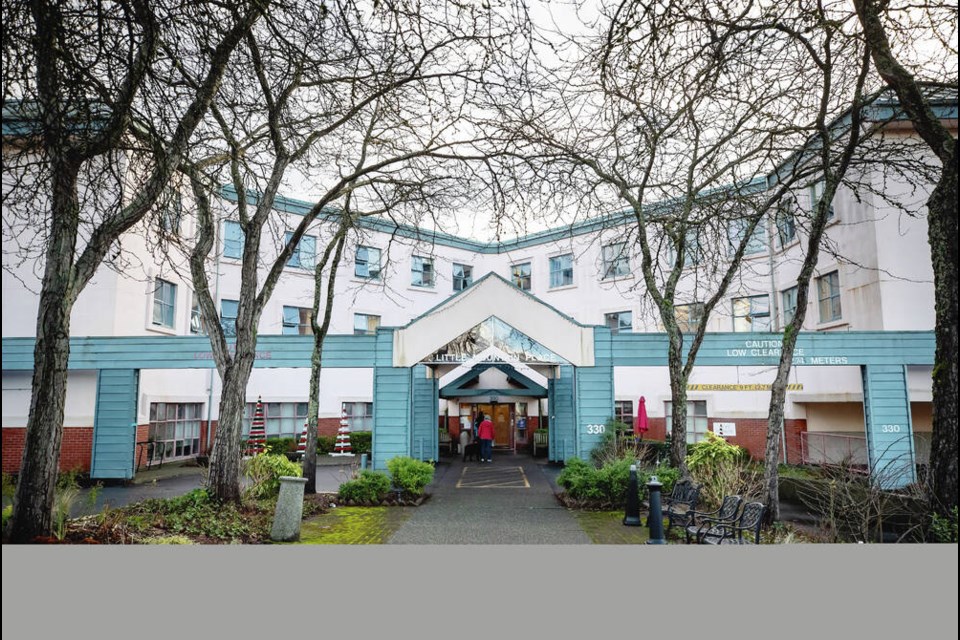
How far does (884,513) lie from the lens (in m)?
6.70

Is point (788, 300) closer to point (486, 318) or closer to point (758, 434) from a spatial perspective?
point (758, 434)

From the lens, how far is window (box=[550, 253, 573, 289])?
27953 mm

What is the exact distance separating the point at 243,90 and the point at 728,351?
12417 millimetres

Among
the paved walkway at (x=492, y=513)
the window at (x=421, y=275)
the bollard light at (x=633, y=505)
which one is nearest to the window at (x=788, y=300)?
the paved walkway at (x=492, y=513)

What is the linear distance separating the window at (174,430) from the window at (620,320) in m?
15.5

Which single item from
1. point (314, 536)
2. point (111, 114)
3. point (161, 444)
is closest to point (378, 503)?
point (314, 536)

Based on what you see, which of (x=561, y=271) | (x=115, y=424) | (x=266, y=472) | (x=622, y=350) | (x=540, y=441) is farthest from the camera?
(x=561, y=271)

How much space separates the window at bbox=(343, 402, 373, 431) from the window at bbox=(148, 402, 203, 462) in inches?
226

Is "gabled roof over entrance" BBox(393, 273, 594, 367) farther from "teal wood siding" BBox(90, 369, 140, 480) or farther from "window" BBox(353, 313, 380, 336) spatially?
"window" BBox(353, 313, 380, 336)

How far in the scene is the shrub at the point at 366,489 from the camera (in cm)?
1272

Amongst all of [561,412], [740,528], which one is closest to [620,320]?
[561,412]

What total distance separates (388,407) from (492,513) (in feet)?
17.2

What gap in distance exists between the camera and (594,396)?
16.6 meters

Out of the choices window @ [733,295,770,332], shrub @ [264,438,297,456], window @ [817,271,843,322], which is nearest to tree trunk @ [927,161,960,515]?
window @ [817,271,843,322]
